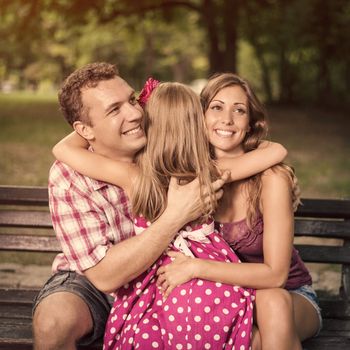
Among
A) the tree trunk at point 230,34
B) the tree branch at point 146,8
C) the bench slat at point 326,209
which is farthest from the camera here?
the tree branch at point 146,8

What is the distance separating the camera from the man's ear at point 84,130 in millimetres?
3459

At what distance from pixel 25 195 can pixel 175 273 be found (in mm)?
1407

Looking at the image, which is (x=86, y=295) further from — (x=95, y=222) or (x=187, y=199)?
(x=187, y=199)

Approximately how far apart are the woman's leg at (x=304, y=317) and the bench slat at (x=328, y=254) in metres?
0.61

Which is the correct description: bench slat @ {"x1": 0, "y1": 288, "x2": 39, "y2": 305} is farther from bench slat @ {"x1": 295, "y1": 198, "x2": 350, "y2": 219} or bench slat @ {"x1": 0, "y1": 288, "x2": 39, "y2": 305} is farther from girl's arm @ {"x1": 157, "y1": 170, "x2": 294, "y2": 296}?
bench slat @ {"x1": 295, "y1": 198, "x2": 350, "y2": 219}

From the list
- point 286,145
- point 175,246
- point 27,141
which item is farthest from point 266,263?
point 27,141

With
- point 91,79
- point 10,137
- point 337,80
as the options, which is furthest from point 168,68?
point 91,79

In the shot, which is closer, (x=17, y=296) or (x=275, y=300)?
(x=275, y=300)

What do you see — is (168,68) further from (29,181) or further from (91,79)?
(91,79)

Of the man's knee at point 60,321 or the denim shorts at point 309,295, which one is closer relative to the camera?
the man's knee at point 60,321

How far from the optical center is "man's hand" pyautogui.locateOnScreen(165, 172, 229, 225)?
3.17 metres

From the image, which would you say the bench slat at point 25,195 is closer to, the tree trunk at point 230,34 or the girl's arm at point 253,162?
the girl's arm at point 253,162

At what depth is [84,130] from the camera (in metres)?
3.48

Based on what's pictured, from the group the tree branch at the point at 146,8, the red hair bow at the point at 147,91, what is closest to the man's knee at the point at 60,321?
the red hair bow at the point at 147,91
